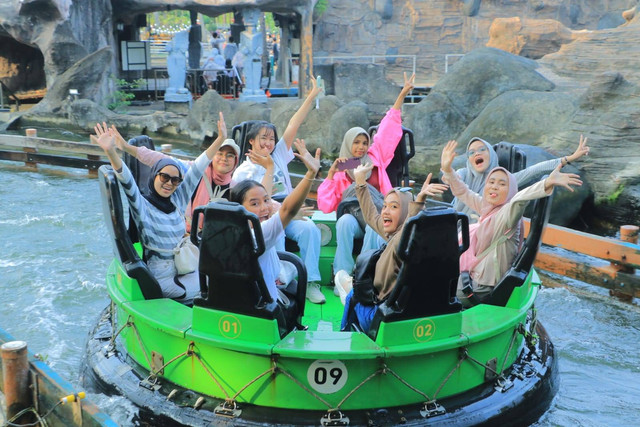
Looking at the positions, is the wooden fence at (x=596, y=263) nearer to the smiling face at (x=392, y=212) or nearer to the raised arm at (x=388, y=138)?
the raised arm at (x=388, y=138)

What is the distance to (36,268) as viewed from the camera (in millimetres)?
7418

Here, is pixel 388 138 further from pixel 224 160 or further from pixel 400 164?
pixel 224 160

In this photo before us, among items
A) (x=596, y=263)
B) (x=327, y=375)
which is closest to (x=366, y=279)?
(x=327, y=375)

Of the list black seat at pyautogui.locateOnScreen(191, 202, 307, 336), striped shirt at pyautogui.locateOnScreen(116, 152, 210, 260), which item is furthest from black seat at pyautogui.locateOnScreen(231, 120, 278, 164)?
black seat at pyautogui.locateOnScreen(191, 202, 307, 336)

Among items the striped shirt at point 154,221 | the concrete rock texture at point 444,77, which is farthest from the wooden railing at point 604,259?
the striped shirt at point 154,221

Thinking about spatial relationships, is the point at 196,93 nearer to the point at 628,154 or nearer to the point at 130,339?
the point at 628,154

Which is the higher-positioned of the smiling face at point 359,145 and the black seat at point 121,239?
the smiling face at point 359,145

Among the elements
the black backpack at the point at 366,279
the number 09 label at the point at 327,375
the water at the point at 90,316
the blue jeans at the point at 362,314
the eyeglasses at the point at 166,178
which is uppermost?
the eyeglasses at the point at 166,178

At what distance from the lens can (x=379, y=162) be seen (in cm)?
505

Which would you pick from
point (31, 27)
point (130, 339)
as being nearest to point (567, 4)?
point (31, 27)

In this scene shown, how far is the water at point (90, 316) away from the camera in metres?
4.79

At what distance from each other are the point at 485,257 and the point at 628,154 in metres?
6.61

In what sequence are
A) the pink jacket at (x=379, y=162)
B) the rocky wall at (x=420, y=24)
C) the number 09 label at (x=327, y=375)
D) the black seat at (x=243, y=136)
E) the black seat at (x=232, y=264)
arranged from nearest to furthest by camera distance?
the black seat at (x=232, y=264), the number 09 label at (x=327, y=375), the pink jacket at (x=379, y=162), the black seat at (x=243, y=136), the rocky wall at (x=420, y=24)

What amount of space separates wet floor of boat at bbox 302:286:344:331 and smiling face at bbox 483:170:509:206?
1.15m
